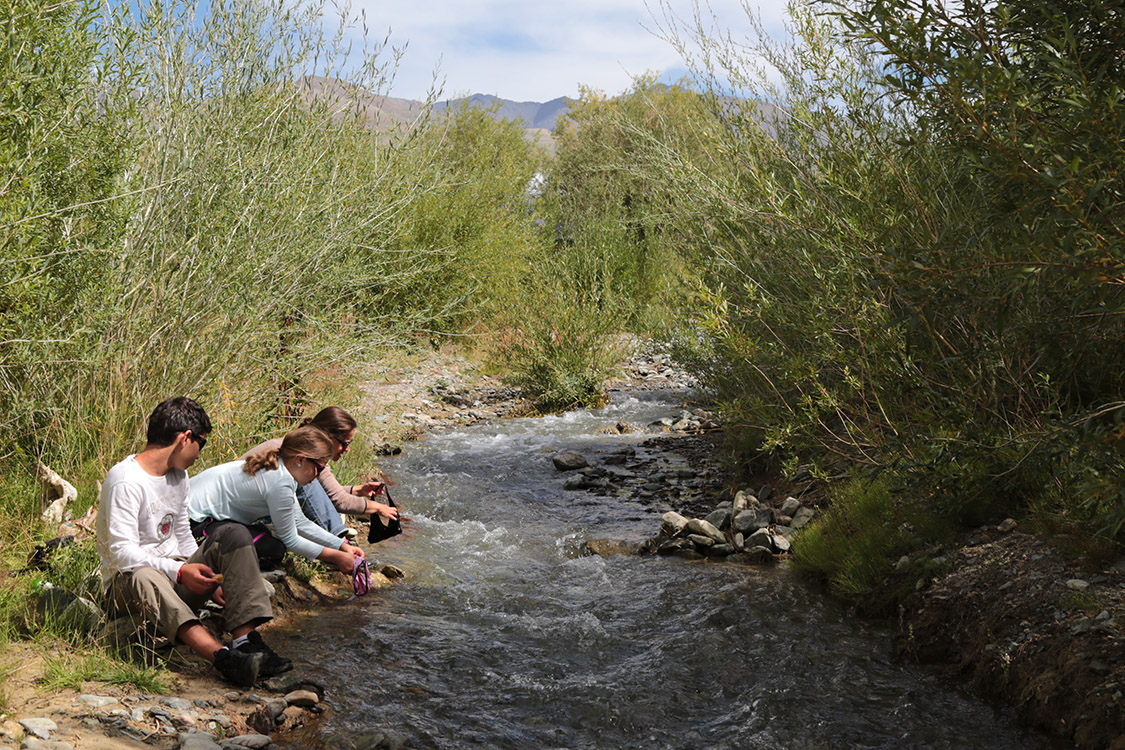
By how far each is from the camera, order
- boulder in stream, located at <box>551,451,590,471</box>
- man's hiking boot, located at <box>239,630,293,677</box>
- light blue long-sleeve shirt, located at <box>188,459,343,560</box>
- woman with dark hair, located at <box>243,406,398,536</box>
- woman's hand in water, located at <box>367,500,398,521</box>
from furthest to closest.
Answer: boulder in stream, located at <box>551,451,590,471</box>, woman's hand in water, located at <box>367,500,398,521</box>, woman with dark hair, located at <box>243,406,398,536</box>, light blue long-sleeve shirt, located at <box>188,459,343,560</box>, man's hiking boot, located at <box>239,630,293,677</box>

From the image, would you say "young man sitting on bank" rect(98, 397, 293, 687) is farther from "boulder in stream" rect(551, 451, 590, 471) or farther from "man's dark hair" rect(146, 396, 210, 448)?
"boulder in stream" rect(551, 451, 590, 471)

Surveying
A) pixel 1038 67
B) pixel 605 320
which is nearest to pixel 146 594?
pixel 1038 67

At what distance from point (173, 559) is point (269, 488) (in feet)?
2.06

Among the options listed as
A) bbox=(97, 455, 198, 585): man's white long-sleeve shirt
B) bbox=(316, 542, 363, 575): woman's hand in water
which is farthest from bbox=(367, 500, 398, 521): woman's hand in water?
bbox=(97, 455, 198, 585): man's white long-sleeve shirt

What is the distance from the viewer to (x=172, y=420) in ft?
13.8

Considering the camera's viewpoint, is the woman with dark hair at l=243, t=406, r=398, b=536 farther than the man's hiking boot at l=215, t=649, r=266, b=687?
Yes

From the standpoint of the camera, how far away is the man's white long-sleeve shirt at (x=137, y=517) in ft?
13.4

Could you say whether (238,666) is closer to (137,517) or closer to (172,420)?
(137,517)

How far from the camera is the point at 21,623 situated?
4160 mm

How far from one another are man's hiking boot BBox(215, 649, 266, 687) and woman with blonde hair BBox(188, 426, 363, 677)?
0.73 m

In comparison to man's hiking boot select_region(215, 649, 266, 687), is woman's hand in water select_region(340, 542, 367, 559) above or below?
above

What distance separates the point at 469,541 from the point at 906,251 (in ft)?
14.9

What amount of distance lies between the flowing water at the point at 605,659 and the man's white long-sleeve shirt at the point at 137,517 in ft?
3.33

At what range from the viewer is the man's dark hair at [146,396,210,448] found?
4.20 metres
